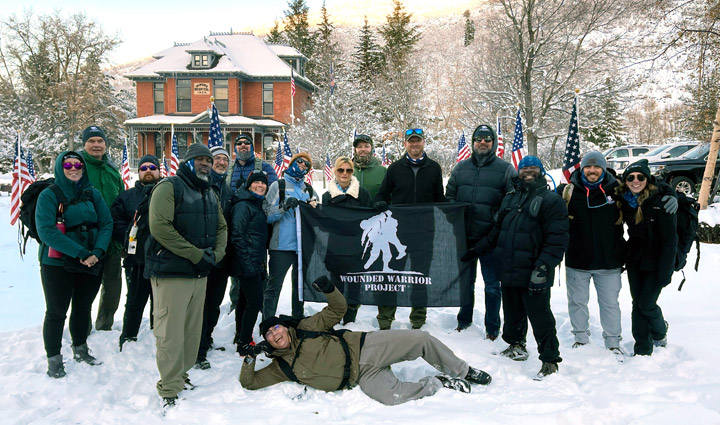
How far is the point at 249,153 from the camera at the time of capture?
6.50 meters

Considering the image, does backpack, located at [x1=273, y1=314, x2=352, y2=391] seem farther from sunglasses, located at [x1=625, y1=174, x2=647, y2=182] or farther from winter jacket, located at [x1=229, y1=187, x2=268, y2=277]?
sunglasses, located at [x1=625, y1=174, x2=647, y2=182]

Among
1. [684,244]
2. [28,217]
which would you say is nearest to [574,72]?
[684,244]

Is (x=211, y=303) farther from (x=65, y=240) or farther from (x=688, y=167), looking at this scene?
(x=688, y=167)

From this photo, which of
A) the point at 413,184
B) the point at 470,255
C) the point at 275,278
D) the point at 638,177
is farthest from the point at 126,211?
the point at 638,177

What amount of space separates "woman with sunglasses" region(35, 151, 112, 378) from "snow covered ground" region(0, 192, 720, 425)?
0.54 m

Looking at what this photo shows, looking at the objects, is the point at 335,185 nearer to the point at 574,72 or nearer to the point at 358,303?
the point at 358,303

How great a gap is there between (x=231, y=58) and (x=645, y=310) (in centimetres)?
4013

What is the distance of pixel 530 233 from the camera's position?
4.76 meters

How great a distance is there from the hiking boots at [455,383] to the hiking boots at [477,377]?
10 centimetres

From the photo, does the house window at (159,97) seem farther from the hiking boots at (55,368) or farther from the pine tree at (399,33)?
the hiking boots at (55,368)

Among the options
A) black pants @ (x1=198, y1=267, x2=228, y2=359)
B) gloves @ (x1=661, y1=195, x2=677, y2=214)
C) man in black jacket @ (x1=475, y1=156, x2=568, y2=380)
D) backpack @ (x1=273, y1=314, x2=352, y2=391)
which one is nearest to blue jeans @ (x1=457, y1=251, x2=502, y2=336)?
man in black jacket @ (x1=475, y1=156, x2=568, y2=380)

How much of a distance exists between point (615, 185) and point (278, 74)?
36.4 meters

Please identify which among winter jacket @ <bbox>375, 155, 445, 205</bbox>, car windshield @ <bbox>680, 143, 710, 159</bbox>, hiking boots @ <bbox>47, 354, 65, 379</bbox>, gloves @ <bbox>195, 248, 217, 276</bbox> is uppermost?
car windshield @ <bbox>680, 143, 710, 159</bbox>

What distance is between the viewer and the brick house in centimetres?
3781
